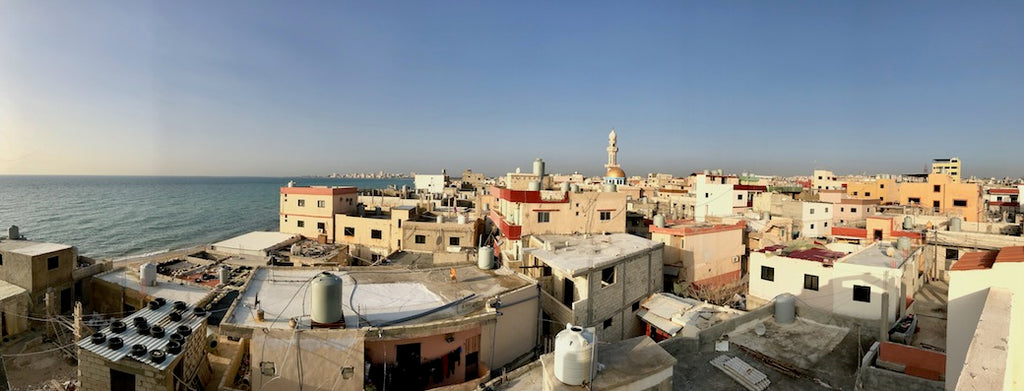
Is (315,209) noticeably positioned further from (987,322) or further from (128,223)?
(128,223)

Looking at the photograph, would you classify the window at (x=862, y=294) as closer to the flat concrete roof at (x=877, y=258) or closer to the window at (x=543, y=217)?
the flat concrete roof at (x=877, y=258)

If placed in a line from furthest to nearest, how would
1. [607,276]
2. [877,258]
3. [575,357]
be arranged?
[607,276] → [877,258] → [575,357]

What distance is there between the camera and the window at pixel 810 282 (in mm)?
18969

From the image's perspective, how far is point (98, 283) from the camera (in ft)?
72.7

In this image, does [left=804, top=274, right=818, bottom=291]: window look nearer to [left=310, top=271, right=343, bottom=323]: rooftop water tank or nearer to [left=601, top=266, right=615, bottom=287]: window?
[left=601, top=266, right=615, bottom=287]: window

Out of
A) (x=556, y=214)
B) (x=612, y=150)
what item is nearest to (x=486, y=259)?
(x=556, y=214)

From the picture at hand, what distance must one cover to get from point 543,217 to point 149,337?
18.5 meters

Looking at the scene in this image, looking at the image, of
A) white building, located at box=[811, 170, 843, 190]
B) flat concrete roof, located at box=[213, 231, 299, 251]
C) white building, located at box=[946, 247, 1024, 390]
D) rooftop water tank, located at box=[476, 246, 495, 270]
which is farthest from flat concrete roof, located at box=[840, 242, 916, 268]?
white building, located at box=[811, 170, 843, 190]

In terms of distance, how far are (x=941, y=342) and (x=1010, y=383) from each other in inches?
580

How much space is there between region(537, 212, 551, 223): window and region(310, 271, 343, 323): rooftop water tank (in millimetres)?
15868

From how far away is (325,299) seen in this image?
1069 centimetres

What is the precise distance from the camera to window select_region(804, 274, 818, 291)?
19.0 metres

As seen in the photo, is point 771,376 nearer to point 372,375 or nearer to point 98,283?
point 372,375

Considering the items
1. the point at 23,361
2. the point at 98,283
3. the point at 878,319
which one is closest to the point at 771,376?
the point at 878,319
